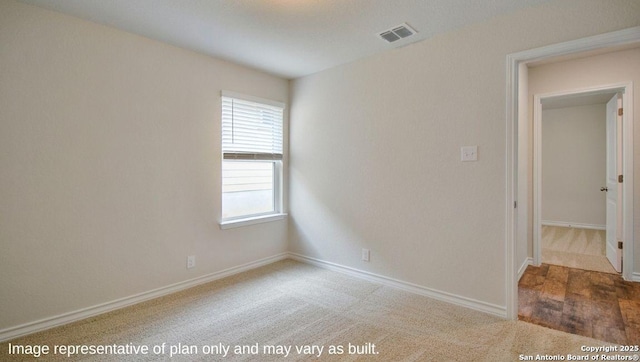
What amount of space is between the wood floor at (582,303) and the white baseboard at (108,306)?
286cm

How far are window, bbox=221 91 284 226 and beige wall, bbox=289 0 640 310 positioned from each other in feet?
1.31

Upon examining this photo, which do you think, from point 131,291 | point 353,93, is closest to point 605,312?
point 353,93

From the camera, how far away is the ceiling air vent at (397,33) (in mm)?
2605

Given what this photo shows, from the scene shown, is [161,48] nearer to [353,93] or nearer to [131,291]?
[353,93]

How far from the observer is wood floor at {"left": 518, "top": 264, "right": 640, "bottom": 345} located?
231cm

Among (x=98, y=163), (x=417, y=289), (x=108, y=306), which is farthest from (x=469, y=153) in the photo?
(x=108, y=306)

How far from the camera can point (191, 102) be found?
10.3 feet

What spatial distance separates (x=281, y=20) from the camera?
2479 millimetres

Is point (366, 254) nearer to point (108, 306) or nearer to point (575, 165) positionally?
point (108, 306)

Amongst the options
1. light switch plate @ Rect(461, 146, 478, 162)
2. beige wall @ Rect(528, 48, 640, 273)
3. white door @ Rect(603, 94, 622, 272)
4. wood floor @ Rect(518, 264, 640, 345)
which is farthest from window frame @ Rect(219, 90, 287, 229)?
white door @ Rect(603, 94, 622, 272)

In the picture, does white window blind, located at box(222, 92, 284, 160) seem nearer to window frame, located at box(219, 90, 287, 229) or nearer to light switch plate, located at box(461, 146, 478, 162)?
window frame, located at box(219, 90, 287, 229)

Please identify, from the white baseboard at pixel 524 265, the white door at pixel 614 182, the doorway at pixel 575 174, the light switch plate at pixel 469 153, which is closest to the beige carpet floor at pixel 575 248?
the doorway at pixel 575 174

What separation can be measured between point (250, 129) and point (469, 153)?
238 centimetres

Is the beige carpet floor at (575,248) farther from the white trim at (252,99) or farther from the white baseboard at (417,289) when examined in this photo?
the white trim at (252,99)
